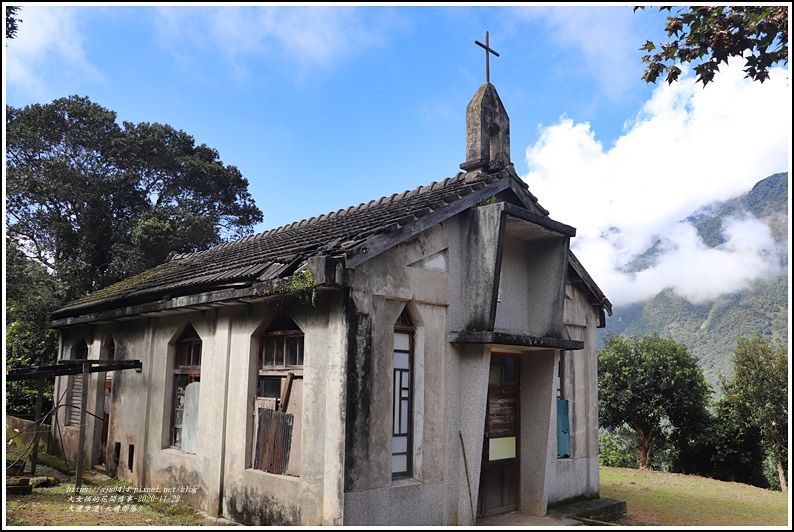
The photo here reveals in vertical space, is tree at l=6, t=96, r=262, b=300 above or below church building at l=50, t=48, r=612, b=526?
above

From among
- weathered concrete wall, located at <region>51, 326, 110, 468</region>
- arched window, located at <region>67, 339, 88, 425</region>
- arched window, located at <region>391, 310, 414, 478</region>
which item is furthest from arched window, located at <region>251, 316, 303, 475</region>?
arched window, located at <region>67, 339, 88, 425</region>

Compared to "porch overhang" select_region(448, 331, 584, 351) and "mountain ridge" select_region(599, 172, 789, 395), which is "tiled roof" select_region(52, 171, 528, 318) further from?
"mountain ridge" select_region(599, 172, 789, 395)

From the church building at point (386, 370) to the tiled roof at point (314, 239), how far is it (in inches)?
2.3

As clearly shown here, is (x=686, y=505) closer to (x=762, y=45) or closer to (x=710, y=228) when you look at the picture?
(x=762, y=45)

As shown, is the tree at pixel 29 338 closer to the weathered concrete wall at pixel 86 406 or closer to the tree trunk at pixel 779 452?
the weathered concrete wall at pixel 86 406

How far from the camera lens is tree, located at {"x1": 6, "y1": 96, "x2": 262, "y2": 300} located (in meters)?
26.5

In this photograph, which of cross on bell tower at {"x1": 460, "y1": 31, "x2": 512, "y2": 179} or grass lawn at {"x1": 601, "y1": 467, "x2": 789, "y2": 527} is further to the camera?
grass lawn at {"x1": 601, "y1": 467, "x2": 789, "y2": 527}

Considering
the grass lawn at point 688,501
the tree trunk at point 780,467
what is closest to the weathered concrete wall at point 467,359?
the grass lawn at point 688,501

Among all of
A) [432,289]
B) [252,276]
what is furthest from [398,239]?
[252,276]

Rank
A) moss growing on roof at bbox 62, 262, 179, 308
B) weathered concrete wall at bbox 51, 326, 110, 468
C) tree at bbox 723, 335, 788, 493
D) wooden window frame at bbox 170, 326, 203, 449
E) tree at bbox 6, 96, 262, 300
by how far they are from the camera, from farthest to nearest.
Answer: tree at bbox 6, 96, 262, 300, tree at bbox 723, 335, 788, 493, moss growing on roof at bbox 62, 262, 179, 308, weathered concrete wall at bbox 51, 326, 110, 468, wooden window frame at bbox 170, 326, 203, 449

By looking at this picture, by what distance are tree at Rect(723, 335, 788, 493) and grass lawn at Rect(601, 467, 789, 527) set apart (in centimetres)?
245

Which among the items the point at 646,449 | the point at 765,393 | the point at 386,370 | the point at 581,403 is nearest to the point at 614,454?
the point at 646,449

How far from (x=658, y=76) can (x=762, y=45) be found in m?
1.18

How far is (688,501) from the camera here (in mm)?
13906
